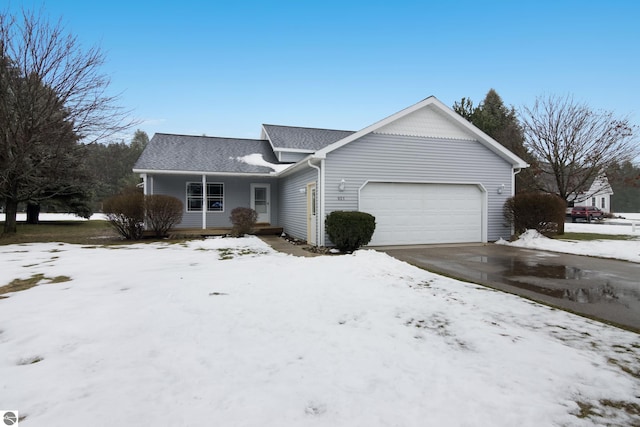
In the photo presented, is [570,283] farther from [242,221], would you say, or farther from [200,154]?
[200,154]

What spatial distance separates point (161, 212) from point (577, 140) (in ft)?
70.2

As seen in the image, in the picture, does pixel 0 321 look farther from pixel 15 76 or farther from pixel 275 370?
pixel 15 76

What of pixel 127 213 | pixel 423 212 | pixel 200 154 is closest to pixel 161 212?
pixel 127 213

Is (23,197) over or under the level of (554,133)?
under

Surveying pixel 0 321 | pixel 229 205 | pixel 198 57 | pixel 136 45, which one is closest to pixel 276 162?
pixel 229 205

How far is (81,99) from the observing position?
12.9m

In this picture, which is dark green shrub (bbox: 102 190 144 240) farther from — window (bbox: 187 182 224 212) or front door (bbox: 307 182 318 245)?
front door (bbox: 307 182 318 245)

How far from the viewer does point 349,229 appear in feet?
31.9

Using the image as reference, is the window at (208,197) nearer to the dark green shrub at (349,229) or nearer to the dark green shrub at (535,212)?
the dark green shrub at (349,229)

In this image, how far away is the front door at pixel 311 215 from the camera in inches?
436

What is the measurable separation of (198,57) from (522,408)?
18249 mm

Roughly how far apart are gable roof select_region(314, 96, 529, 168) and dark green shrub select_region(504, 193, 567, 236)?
1449 millimetres

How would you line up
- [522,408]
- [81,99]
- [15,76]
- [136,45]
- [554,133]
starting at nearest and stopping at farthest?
[522,408] → [15,76] → [81,99] → [136,45] → [554,133]

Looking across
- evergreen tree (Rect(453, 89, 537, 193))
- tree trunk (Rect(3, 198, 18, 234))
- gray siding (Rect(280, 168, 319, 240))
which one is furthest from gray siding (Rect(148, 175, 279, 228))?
evergreen tree (Rect(453, 89, 537, 193))
